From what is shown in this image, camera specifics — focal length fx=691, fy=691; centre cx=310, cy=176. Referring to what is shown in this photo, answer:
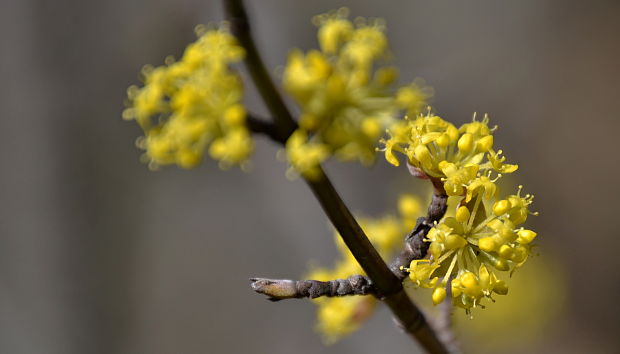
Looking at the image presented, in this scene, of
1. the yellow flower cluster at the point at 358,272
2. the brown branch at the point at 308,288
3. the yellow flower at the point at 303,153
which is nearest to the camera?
the brown branch at the point at 308,288

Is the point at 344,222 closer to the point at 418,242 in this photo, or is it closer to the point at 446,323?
the point at 418,242

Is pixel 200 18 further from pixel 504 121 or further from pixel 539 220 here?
pixel 539 220

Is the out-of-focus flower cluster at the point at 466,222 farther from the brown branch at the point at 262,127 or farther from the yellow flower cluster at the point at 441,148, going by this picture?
the brown branch at the point at 262,127

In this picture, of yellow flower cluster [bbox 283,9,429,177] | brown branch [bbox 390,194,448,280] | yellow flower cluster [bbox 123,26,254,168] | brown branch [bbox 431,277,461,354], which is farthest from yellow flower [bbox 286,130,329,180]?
brown branch [bbox 431,277,461,354]

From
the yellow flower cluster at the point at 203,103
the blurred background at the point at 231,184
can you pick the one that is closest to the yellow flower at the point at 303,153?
the yellow flower cluster at the point at 203,103

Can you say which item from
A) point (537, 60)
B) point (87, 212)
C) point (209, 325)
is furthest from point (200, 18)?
point (537, 60)

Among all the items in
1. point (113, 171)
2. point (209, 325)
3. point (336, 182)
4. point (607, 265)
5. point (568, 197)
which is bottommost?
point (607, 265)

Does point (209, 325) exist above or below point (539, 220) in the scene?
above

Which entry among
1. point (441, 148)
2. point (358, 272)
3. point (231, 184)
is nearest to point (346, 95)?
point (358, 272)

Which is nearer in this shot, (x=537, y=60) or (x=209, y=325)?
Result: (x=209, y=325)
